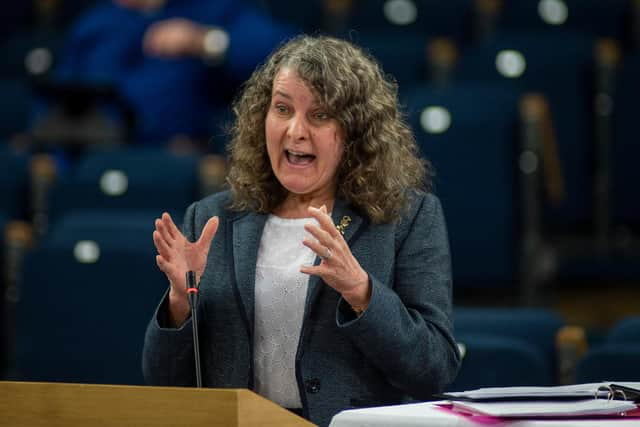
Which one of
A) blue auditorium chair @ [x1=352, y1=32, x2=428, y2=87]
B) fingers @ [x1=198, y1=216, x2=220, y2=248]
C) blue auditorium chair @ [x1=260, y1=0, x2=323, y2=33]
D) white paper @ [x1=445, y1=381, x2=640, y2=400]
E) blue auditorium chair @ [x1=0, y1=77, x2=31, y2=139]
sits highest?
blue auditorium chair @ [x1=260, y1=0, x2=323, y2=33]

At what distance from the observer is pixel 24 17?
3346 millimetres

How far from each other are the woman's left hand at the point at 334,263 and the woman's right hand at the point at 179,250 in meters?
0.12

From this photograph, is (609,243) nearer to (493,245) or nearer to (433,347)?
(493,245)

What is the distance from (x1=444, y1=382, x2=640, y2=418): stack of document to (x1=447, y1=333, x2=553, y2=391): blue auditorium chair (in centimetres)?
55

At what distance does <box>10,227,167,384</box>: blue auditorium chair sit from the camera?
6.00 ft

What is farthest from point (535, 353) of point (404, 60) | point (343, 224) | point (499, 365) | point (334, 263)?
point (404, 60)

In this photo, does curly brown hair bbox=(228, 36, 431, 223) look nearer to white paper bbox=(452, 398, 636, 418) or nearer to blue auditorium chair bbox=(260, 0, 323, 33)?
white paper bbox=(452, 398, 636, 418)

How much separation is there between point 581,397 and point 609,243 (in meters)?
1.44

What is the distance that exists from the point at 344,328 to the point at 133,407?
26 centimetres

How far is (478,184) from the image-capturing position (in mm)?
2123

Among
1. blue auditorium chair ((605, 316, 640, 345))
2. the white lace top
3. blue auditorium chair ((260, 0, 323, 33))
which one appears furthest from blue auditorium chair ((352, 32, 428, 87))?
the white lace top

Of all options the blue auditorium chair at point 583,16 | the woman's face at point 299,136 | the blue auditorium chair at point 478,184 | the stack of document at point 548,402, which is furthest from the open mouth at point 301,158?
the blue auditorium chair at point 583,16

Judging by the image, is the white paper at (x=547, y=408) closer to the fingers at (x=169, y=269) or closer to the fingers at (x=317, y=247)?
the fingers at (x=317, y=247)

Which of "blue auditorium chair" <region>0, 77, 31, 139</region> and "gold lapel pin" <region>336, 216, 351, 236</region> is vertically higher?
"blue auditorium chair" <region>0, 77, 31, 139</region>
